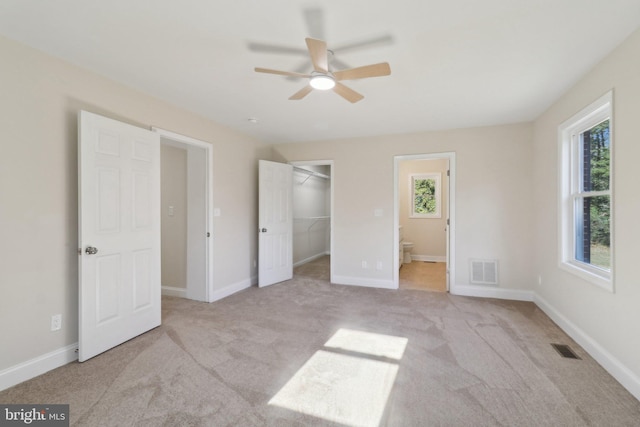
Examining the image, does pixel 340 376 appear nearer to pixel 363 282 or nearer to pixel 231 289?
pixel 231 289

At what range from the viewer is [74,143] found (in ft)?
7.93

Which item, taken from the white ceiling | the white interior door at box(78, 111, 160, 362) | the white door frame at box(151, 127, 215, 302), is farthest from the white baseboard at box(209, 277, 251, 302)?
the white ceiling

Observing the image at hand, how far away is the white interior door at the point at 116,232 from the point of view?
2369 mm

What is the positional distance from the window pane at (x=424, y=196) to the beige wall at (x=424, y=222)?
155mm

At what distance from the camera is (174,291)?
413 centimetres

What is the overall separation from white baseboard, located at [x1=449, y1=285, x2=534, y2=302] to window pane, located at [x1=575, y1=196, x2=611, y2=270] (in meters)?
1.24

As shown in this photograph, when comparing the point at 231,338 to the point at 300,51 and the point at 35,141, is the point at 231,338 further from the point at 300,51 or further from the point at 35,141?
the point at 300,51

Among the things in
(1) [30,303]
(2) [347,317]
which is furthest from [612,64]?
(1) [30,303]

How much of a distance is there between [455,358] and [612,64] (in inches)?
102

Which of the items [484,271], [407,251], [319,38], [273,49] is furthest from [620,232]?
[407,251]

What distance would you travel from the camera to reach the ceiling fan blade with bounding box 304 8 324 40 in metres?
1.77

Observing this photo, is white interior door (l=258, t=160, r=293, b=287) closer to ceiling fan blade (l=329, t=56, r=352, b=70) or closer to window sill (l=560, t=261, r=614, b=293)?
ceiling fan blade (l=329, t=56, r=352, b=70)

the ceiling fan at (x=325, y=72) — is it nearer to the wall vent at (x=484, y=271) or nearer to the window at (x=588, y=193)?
the window at (x=588, y=193)

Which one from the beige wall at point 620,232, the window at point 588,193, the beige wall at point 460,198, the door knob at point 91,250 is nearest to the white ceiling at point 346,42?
the beige wall at point 620,232
